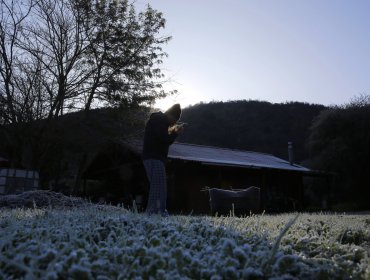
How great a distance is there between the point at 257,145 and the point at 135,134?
2613 cm

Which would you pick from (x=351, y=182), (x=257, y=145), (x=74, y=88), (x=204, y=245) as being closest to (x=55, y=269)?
(x=204, y=245)

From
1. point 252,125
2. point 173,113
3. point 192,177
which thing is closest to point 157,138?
point 173,113

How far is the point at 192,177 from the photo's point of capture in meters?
18.4

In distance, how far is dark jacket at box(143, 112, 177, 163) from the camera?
5.96 meters

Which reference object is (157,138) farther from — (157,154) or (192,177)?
(192,177)

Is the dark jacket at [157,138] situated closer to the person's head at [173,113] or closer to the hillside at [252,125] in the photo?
the person's head at [173,113]

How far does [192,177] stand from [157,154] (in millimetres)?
12451

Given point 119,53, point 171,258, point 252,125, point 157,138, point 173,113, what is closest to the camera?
point 171,258

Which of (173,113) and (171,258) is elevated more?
(173,113)

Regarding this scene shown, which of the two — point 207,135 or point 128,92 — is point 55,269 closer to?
point 128,92

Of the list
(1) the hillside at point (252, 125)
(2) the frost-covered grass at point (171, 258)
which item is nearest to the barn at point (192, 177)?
(2) the frost-covered grass at point (171, 258)

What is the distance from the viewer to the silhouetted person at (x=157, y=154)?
5902 mm

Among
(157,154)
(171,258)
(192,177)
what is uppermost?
A: (157,154)

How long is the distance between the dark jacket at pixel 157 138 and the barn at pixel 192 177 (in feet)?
32.6
